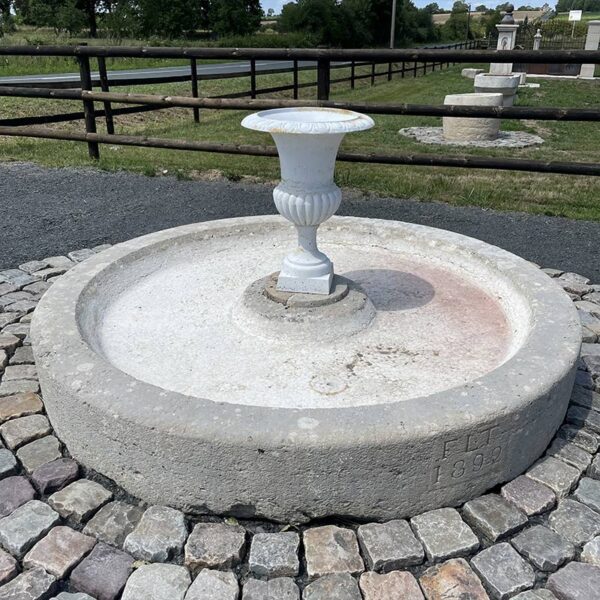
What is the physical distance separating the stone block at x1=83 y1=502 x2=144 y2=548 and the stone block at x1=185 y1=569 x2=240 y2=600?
0.31m

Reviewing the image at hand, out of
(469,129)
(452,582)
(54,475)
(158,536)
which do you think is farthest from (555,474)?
(469,129)

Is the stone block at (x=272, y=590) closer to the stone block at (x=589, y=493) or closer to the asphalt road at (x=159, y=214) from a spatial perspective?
the stone block at (x=589, y=493)

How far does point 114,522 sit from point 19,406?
2.89ft

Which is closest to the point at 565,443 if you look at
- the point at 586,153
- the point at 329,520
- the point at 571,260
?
the point at 329,520

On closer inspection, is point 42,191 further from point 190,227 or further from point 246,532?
point 246,532

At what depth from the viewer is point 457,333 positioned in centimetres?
291

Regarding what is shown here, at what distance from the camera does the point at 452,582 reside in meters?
1.83

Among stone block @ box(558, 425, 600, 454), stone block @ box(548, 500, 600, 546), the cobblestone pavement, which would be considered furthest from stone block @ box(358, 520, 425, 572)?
stone block @ box(558, 425, 600, 454)

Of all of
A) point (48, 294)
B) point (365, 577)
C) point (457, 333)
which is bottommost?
Result: point (365, 577)

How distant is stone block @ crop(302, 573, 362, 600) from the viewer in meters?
1.78

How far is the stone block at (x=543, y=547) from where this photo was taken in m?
1.89

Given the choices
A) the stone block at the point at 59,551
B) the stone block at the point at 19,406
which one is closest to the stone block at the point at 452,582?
the stone block at the point at 59,551

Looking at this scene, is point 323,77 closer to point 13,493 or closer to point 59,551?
point 13,493

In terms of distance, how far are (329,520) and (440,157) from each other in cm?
411
